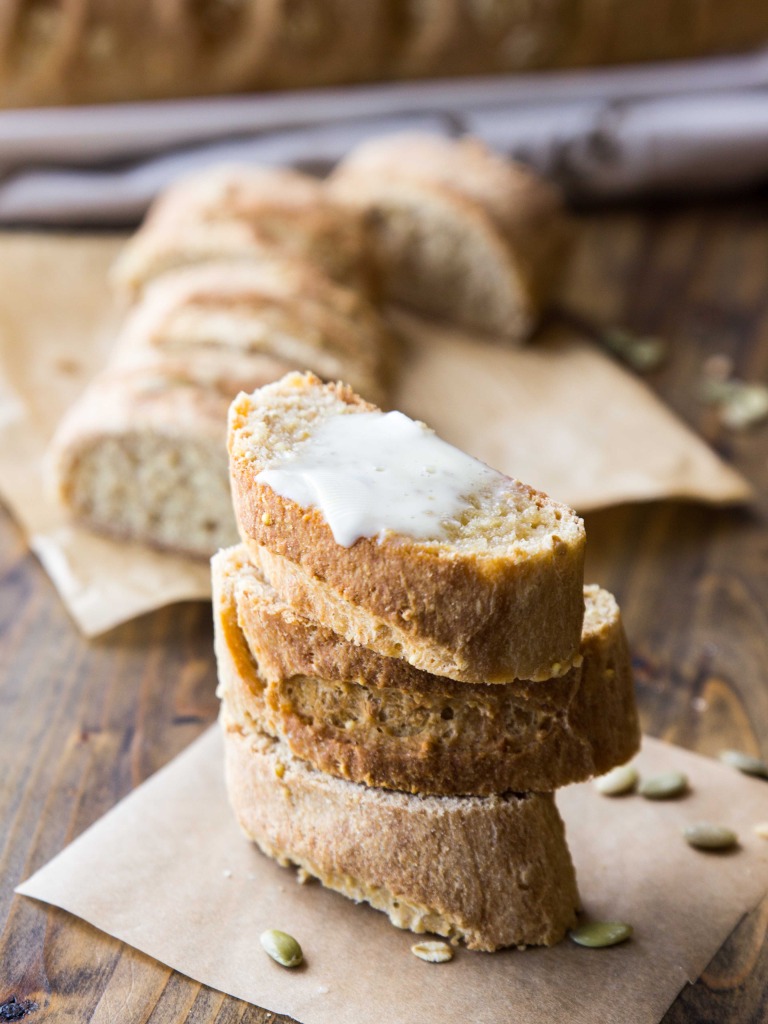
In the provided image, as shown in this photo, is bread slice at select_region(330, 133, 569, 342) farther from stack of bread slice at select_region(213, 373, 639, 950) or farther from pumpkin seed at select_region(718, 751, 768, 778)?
stack of bread slice at select_region(213, 373, 639, 950)

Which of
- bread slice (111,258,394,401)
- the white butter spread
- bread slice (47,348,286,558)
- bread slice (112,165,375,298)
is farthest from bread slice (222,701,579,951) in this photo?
bread slice (112,165,375,298)

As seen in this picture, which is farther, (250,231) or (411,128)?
(411,128)

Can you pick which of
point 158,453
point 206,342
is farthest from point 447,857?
point 206,342

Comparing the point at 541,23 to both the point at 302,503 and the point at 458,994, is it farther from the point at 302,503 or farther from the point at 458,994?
the point at 458,994

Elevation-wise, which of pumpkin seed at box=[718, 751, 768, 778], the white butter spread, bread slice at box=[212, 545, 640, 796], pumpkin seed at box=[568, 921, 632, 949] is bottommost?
pumpkin seed at box=[718, 751, 768, 778]

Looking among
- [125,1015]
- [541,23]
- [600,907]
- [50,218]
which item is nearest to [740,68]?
[541,23]

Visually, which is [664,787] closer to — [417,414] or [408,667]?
[408,667]
